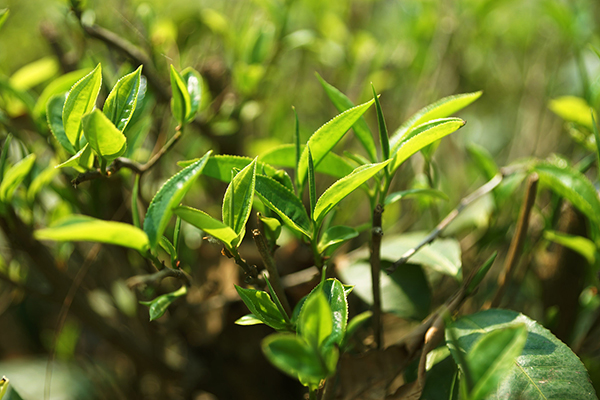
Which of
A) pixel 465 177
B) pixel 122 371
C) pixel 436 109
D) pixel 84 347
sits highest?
pixel 436 109

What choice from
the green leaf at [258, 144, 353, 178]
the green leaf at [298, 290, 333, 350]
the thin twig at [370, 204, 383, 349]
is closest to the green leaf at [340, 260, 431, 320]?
the thin twig at [370, 204, 383, 349]

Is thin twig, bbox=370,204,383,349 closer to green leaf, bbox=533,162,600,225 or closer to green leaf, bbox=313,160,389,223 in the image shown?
green leaf, bbox=313,160,389,223

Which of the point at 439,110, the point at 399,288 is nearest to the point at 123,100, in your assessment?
the point at 439,110

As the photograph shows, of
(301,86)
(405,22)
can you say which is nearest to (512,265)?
(405,22)

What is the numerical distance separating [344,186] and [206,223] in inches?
5.2

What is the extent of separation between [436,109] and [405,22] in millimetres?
832

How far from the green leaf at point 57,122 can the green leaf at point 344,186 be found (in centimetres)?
27

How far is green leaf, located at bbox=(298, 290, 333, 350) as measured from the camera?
344 millimetres

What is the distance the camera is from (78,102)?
467 millimetres

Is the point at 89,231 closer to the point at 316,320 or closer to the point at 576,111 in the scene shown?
the point at 316,320

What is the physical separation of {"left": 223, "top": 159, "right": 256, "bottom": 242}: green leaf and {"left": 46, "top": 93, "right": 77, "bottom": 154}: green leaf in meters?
0.18

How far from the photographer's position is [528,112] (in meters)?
1.61

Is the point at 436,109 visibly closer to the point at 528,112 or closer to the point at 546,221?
the point at 546,221

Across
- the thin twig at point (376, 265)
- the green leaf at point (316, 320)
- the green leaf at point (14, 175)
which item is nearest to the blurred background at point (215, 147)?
the green leaf at point (14, 175)
